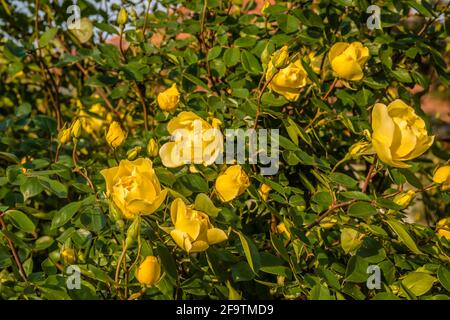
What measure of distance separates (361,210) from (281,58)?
0.31 m

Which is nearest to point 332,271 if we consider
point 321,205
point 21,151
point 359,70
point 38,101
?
point 321,205

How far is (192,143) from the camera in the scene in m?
0.94

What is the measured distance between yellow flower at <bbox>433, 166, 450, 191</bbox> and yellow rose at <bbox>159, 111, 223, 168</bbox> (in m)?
0.45

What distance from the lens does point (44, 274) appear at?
108cm

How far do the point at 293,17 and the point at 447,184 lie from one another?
55 centimetres

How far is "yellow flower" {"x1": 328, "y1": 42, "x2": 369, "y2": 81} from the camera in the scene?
3.66ft

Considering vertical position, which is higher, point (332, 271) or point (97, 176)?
point (97, 176)

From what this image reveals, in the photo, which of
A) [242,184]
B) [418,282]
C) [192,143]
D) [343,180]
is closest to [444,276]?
[418,282]

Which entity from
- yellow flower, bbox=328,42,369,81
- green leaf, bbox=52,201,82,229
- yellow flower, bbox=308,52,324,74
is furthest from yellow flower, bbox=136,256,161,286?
yellow flower, bbox=308,52,324,74

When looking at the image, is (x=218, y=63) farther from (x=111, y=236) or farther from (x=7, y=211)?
(x=7, y=211)

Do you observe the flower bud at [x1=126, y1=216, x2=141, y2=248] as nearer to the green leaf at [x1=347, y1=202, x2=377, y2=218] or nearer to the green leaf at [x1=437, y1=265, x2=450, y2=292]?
the green leaf at [x1=347, y1=202, x2=377, y2=218]

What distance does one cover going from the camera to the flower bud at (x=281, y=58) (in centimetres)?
99

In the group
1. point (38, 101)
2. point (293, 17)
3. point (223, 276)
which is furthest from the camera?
point (38, 101)

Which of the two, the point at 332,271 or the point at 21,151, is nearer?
the point at 332,271
